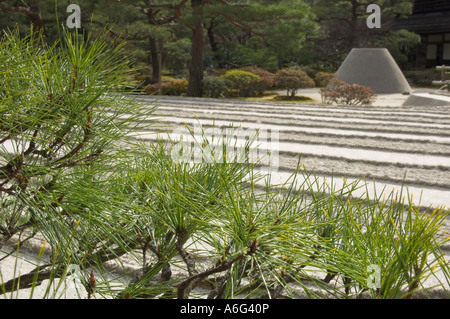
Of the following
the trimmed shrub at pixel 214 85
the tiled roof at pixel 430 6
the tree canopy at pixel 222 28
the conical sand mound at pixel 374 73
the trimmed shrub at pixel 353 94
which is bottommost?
the trimmed shrub at pixel 353 94

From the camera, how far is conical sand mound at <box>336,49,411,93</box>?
16.0 meters

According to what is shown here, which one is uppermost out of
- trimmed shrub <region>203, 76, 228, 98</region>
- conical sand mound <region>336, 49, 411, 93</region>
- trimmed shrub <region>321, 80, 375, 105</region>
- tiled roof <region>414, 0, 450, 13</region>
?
tiled roof <region>414, 0, 450, 13</region>

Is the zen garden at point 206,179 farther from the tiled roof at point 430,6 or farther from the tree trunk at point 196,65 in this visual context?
the tiled roof at point 430,6

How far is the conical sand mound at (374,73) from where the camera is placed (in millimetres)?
16047

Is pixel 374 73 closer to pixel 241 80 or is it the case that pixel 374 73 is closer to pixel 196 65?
pixel 241 80

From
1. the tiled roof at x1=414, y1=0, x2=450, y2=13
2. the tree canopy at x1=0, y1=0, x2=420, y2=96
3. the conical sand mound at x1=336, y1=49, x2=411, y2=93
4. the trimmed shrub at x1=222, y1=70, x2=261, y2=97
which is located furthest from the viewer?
the tiled roof at x1=414, y1=0, x2=450, y2=13

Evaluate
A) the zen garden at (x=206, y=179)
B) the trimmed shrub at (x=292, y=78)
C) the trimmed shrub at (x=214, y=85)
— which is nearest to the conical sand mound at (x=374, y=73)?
the zen garden at (x=206, y=179)

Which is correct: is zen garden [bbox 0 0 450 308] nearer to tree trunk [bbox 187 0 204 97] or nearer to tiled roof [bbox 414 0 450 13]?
tree trunk [bbox 187 0 204 97]

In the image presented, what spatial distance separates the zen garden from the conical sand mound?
0.23ft

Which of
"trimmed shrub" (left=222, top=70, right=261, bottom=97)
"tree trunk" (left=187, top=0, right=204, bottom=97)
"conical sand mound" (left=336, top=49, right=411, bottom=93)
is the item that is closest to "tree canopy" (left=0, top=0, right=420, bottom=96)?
"tree trunk" (left=187, top=0, right=204, bottom=97)

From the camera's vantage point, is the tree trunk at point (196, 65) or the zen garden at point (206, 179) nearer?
the zen garden at point (206, 179)

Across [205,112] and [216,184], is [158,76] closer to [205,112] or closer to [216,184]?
[205,112]

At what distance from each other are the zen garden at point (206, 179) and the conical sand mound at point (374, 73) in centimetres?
7

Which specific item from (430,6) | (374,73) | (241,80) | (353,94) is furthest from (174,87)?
(430,6)
